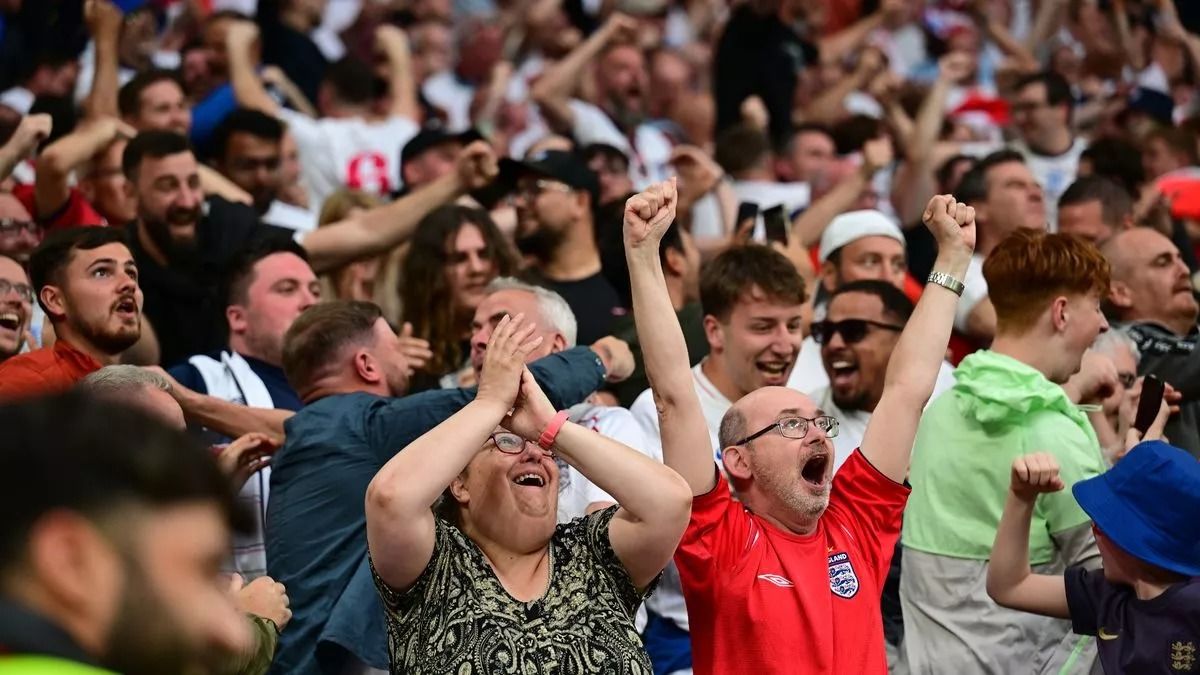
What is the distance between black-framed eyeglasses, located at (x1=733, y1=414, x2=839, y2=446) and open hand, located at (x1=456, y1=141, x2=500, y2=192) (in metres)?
2.53

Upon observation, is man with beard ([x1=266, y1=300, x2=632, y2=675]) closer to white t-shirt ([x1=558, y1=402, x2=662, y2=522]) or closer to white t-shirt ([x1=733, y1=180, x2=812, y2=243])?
white t-shirt ([x1=558, y1=402, x2=662, y2=522])

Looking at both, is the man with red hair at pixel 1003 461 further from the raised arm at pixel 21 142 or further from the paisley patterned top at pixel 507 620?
the raised arm at pixel 21 142

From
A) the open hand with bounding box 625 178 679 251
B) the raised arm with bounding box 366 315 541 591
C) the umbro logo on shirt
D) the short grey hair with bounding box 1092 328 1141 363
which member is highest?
the open hand with bounding box 625 178 679 251

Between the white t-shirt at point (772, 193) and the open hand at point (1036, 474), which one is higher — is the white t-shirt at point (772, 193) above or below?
below

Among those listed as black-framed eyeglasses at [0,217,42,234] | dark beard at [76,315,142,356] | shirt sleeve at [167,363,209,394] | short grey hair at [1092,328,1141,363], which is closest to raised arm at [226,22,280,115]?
black-framed eyeglasses at [0,217,42,234]

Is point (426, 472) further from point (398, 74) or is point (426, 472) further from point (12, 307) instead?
point (398, 74)

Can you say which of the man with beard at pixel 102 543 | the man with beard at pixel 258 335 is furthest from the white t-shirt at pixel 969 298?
the man with beard at pixel 102 543

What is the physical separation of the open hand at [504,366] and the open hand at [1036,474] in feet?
4.96

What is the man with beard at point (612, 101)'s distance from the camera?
10.9 meters

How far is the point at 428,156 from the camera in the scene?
913cm

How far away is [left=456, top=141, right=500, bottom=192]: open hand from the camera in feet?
22.9

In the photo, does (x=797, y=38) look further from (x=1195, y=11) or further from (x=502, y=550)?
(x=502, y=550)

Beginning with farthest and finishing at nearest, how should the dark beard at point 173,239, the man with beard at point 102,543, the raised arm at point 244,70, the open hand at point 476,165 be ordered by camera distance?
1. the raised arm at point 244,70
2. the dark beard at point 173,239
3. the open hand at point 476,165
4. the man with beard at point 102,543

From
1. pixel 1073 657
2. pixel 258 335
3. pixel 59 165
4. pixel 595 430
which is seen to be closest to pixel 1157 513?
pixel 1073 657
